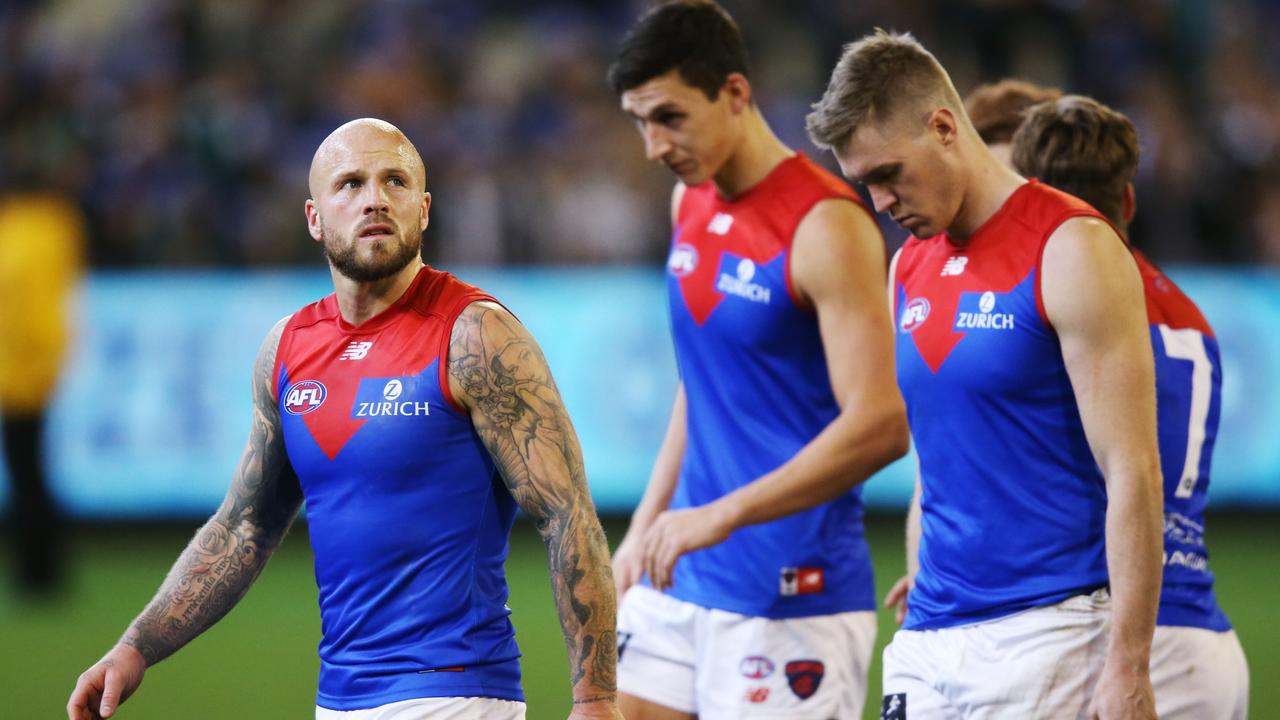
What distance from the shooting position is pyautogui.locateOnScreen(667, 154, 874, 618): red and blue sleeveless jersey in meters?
4.96

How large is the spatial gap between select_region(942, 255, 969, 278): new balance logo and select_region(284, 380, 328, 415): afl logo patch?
158cm

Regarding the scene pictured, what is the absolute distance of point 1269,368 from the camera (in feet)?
39.8

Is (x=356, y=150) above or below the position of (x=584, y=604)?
above

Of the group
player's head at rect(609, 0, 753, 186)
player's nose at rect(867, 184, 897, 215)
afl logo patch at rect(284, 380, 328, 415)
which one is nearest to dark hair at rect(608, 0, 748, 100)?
player's head at rect(609, 0, 753, 186)

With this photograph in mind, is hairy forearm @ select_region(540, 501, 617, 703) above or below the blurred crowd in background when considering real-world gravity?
below

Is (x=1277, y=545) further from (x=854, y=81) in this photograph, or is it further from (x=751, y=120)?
(x=854, y=81)

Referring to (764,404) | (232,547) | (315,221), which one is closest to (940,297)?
(764,404)

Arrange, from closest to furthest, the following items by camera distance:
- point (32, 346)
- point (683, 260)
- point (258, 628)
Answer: point (683, 260), point (258, 628), point (32, 346)

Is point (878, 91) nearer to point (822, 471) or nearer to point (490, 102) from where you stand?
point (822, 471)

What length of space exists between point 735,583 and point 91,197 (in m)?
10.1

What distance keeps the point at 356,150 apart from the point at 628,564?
1.76 m

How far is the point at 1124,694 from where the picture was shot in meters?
3.57

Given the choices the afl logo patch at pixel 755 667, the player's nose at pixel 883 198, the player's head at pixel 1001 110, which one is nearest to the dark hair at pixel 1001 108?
the player's head at pixel 1001 110

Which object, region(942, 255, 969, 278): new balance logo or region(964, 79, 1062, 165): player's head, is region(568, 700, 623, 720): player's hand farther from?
region(964, 79, 1062, 165): player's head
